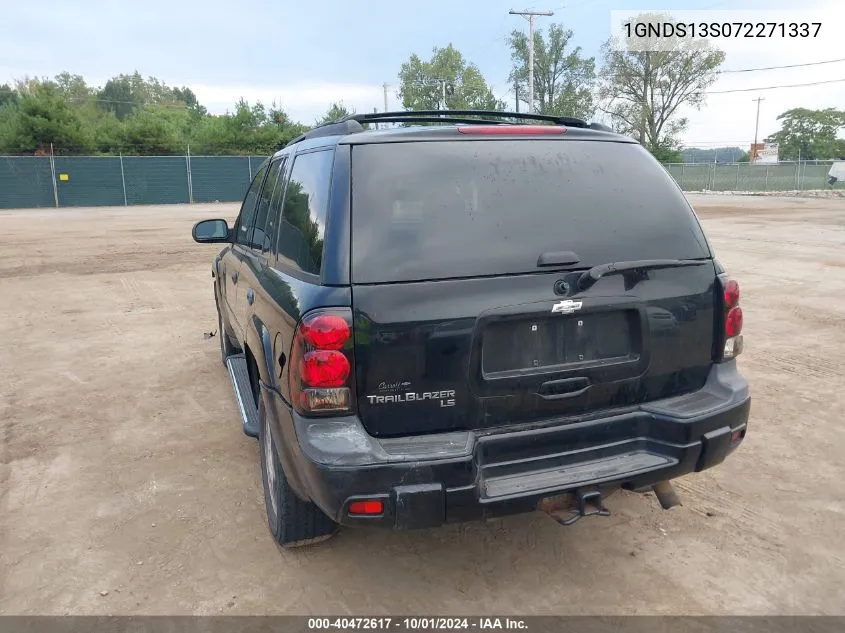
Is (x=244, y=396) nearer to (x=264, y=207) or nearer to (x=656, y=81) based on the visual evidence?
(x=264, y=207)

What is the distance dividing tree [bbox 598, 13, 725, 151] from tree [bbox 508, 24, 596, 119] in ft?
11.6

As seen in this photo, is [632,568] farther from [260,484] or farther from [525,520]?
[260,484]

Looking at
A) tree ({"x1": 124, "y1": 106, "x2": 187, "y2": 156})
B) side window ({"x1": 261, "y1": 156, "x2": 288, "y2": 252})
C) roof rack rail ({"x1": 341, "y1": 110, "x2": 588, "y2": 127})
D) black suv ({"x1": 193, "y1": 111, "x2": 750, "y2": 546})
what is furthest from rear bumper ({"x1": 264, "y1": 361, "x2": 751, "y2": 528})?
tree ({"x1": 124, "y1": 106, "x2": 187, "y2": 156})

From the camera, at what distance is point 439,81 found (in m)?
73.9

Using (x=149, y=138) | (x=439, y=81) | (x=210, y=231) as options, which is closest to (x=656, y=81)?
(x=439, y=81)

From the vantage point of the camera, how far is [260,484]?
3.82m

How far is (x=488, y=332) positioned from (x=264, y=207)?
1940mm

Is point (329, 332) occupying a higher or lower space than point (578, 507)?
higher

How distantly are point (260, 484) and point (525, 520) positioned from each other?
1.54 metres

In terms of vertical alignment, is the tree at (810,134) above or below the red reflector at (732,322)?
above

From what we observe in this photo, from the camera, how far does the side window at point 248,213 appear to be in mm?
4320

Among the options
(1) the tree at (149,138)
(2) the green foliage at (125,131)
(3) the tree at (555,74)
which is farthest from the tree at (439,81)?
(1) the tree at (149,138)

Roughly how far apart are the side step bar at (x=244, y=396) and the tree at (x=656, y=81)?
57734mm

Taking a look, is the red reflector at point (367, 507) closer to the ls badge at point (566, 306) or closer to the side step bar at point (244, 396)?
the ls badge at point (566, 306)
